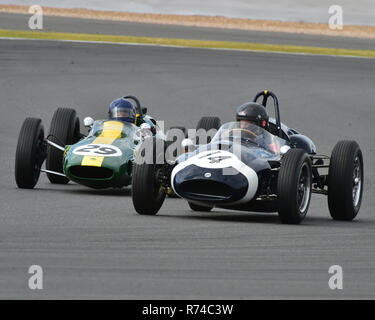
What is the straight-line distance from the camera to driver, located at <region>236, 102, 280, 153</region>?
1099 cm

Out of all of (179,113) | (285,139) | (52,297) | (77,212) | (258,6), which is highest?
(258,6)

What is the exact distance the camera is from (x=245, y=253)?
831cm

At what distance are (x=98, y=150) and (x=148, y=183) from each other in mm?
2345

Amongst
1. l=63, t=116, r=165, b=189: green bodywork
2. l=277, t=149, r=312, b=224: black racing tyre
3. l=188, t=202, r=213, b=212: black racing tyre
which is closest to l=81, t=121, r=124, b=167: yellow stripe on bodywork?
l=63, t=116, r=165, b=189: green bodywork

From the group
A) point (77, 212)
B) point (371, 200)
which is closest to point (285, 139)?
point (371, 200)

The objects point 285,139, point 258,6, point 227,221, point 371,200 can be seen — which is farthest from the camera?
point 258,6

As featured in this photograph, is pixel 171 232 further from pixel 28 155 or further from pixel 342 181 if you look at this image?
pixel 28 155

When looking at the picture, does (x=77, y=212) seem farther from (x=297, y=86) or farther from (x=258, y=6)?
(x=258, y=6)

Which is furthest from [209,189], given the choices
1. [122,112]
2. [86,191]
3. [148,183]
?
[122,112]

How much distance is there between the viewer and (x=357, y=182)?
11406 millimetres

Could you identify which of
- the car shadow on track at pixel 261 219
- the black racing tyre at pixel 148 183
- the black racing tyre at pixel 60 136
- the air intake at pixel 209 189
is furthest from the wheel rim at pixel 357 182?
the black racing tyre at pixel 60 136

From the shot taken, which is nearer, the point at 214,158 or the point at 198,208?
the point at 214,158

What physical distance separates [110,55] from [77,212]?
15.7m

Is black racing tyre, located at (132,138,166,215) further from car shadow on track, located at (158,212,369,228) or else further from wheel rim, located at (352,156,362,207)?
wheel rim, located at (352,156,362,207)
